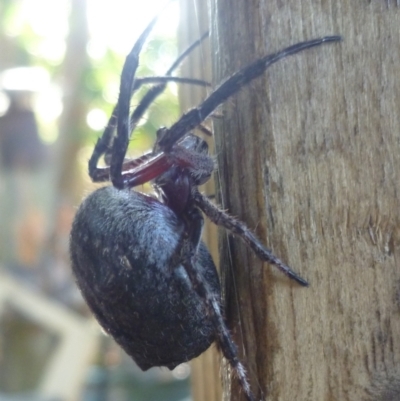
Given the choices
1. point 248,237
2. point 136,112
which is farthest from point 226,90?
point 136,112

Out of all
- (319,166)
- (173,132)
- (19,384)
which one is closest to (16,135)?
(19,384)

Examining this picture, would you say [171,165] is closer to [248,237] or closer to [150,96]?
[150,96]

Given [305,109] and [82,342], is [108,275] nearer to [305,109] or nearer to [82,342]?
[305,109]

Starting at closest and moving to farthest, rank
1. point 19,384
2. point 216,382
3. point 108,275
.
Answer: point 108,275
point 216,382
point 19,384

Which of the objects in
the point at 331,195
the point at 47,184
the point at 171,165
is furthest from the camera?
the point at 47,184

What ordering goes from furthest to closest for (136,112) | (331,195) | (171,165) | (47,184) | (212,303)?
(47,184) → (136,112) → (171,165) → (212,303) → (331,195)

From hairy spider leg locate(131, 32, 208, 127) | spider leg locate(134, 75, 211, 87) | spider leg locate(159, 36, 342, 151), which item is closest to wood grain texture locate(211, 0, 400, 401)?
spider leg locate(159, 36, 342, 151)
